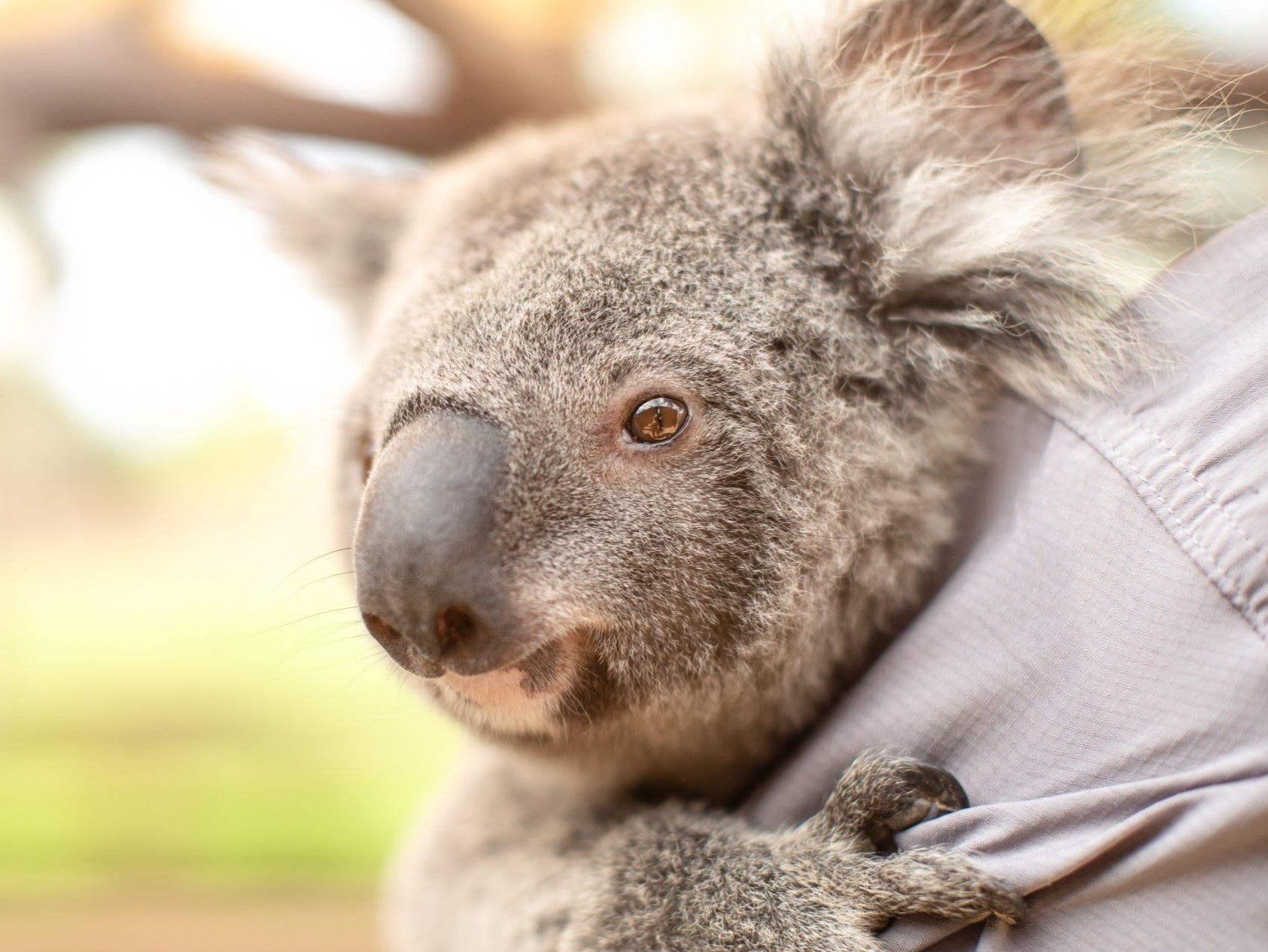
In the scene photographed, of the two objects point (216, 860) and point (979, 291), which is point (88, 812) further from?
point (979, 291)

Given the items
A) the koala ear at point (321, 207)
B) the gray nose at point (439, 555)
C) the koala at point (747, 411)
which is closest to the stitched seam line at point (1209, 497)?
the koala at point (747, 411)

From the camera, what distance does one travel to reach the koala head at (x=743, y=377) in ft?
3.35

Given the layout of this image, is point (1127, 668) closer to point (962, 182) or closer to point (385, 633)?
point (962, 182)

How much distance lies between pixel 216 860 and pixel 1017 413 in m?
4.30

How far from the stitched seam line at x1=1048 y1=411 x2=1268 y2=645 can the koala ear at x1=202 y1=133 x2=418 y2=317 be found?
1.26 metres

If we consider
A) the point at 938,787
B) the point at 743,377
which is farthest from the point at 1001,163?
the point at 938,787

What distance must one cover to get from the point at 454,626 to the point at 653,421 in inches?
12.9

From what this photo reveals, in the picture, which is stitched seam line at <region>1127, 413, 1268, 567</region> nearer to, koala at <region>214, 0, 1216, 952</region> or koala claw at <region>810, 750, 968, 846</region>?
koala at <region>214, 0, 1216, 952</region>

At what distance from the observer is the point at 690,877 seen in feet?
3.64

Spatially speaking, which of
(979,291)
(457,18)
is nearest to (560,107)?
(457,18)

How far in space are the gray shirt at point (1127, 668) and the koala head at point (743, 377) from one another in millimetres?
111

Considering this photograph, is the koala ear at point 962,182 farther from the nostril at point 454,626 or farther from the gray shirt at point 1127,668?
the nostril at point 454,626

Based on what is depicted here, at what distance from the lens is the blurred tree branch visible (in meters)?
2.52

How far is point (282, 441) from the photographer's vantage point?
2098 mm
